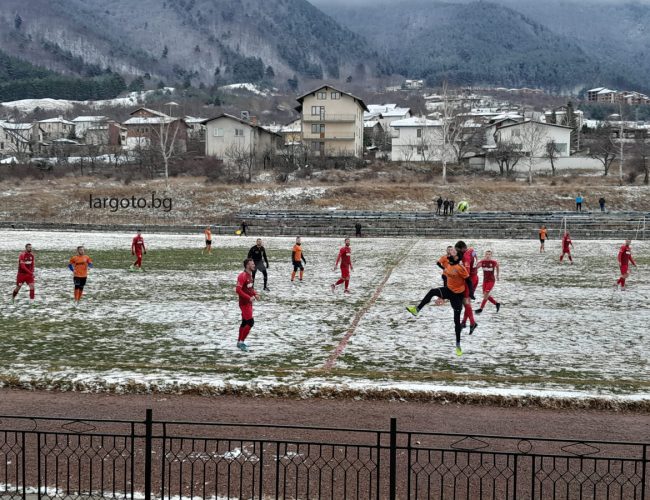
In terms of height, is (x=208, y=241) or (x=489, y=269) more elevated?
(x=489, y=269)

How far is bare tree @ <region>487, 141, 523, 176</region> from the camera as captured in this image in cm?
8738

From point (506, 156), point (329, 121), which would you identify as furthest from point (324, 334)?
point (329, 121)

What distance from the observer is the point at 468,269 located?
18.7 metres

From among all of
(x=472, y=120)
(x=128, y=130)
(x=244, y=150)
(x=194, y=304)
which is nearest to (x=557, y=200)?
(x=244, y=150)

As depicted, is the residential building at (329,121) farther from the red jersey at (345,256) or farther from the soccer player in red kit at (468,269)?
the soccer player in red kit at (468,269)

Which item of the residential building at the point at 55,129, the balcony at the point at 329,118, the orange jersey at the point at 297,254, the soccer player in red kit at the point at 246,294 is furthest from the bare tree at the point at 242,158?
the residential building at the point at 55,129

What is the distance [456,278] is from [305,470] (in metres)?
6.96

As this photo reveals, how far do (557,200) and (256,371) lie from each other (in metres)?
61.2

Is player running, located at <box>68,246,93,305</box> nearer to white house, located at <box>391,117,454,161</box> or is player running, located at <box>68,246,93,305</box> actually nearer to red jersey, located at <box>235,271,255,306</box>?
red jersey, located at <box>235,271,255,306</box>

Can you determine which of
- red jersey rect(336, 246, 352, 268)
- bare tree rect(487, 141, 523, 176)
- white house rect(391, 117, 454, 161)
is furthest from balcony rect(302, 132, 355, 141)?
red jersey rect(336, 246, 352, 268)

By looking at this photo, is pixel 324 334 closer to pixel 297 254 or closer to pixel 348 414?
pixel 348 414

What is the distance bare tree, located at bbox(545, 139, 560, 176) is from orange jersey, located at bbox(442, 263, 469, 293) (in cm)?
7642

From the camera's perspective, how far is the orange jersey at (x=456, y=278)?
591 inches

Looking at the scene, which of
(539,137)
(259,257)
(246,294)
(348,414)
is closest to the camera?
(348,414)
